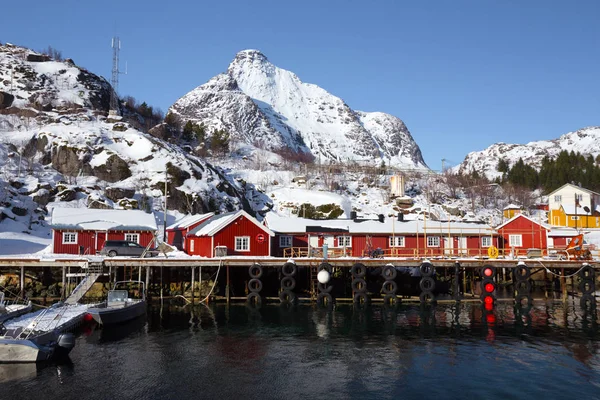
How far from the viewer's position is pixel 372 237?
2015 inches

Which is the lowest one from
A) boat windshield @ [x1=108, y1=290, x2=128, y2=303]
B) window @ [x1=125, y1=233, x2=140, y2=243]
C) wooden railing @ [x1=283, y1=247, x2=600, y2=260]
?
boat windshield @ [x1=108, y1=290, x2=128, y2=303]

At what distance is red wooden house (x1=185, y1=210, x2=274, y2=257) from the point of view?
45.3m

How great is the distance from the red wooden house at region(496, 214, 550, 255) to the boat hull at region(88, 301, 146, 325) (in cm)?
4195

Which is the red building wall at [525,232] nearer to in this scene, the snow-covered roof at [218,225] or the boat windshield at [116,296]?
the snow-covered roof at [218,225]

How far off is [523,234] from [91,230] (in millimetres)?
A: 48930

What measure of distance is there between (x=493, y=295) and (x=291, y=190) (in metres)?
68.9

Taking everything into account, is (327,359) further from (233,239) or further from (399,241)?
(399,241)

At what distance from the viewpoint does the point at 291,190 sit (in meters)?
104

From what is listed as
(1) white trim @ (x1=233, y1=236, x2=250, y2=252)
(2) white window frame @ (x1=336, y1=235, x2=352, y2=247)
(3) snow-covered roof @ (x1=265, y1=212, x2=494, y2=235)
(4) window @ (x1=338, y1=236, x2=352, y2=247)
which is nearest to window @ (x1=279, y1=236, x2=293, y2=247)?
(3) snow-covered roof @ (x1=265, y1=212, x2=494, y2=235)

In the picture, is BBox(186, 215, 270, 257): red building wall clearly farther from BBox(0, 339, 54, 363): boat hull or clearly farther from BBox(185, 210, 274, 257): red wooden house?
BBox(0, 339, 54, 363): boat hull

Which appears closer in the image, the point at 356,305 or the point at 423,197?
the point at 356,305

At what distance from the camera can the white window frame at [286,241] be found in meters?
50.2

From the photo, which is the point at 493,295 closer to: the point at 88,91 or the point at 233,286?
the point at 233,286

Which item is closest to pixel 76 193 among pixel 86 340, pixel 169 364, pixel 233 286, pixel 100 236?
pixel 100 236
